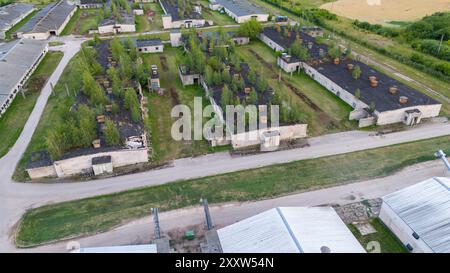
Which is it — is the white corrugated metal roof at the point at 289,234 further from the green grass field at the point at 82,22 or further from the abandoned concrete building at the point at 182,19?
the green grass field at the point at 82,22

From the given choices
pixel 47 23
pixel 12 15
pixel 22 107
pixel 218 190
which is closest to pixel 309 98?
pixel 218 190

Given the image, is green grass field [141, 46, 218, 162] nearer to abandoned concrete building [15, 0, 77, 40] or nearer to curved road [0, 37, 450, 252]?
curved road [0, 37, 450, 252]

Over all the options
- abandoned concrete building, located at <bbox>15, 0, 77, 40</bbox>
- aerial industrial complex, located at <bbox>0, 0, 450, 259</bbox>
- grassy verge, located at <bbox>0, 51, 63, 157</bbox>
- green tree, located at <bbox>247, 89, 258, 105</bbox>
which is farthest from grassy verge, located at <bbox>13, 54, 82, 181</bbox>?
green tree, located at <bbox>247, 89, 258, 105</bbox>

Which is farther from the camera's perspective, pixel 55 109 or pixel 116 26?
pixel 116 26

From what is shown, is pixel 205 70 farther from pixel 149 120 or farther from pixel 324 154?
pixel 324 154

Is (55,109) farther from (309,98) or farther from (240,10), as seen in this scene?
(240,10)

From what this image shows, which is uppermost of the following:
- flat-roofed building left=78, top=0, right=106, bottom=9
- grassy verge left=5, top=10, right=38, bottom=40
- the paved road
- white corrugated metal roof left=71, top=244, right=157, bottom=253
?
flat-roofed building left=78, top=0, right=106, bottom=9

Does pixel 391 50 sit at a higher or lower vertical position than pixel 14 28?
lower
